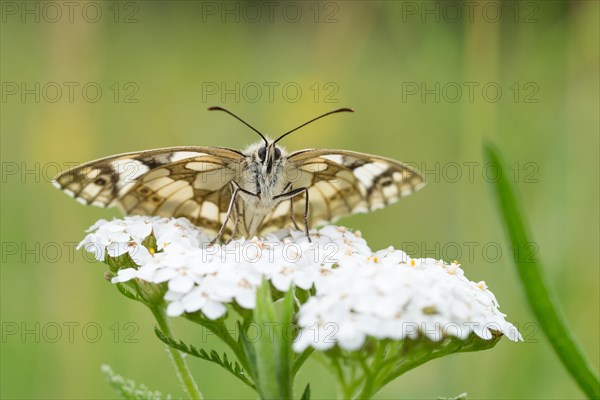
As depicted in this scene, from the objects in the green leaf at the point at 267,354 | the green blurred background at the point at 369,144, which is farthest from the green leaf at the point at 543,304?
the green leaf at the point at 267,354

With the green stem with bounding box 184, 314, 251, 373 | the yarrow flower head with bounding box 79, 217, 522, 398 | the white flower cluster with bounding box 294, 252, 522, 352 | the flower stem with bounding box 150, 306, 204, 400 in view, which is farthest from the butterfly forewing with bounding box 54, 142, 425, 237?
the white flower cluster with bounding box 294, 252, 522, 352

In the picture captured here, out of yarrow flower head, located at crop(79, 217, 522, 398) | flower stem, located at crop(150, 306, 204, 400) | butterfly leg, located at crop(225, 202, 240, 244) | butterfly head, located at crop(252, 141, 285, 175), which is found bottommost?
flower stem, located at crop(150, 306, 204, 400)

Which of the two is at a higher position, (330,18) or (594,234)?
(330,18)

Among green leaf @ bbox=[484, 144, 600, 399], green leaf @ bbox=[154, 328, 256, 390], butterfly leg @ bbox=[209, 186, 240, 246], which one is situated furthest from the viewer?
butterfly leg @ bbox=[209, 186, 240, 246]

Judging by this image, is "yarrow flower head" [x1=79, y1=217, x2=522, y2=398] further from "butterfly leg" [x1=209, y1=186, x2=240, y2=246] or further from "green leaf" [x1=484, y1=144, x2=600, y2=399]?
"butterfly leg" [x1=209, y1=186, x2=240, y2=246]

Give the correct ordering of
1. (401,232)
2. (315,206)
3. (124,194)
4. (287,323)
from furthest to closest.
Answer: (401,232), (315,206), (124,194), (287,323)

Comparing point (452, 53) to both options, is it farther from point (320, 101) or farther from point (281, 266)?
point (320, 101)

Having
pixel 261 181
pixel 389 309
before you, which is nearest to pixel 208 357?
pixel 389 309

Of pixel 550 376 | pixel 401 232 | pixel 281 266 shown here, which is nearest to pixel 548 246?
pixel 550 376
